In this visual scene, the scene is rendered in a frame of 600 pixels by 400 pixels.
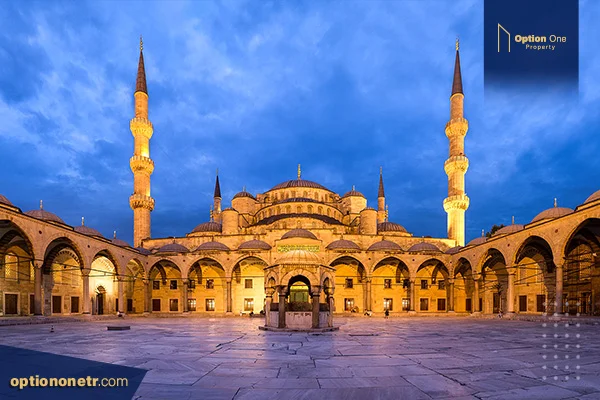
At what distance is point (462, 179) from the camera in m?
39.0

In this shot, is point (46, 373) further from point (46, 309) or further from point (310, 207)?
point (310, 207)

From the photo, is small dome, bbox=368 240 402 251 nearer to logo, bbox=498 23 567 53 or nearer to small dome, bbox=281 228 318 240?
small dome, bbox=281 228 318 240

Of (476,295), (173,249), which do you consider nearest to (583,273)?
(476,295)

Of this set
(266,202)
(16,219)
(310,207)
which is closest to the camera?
(16,219)

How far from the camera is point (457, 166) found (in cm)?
3847

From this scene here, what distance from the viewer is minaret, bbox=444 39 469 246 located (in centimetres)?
3853

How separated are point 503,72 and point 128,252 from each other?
29466 mm

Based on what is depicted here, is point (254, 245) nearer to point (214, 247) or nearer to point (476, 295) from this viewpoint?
point (214, 247)

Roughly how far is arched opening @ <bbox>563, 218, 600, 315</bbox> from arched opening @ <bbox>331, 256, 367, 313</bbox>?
15903 millimetres

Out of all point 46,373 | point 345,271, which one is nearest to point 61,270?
point 345,271

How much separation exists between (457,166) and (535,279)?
1355cm

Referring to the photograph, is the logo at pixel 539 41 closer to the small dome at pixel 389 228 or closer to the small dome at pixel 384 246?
the small dome at pixel 384 246

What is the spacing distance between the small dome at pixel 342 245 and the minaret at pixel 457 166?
1234 cm

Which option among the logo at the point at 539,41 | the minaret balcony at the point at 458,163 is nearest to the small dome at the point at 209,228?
the minaret balcony at the point at 458,163
